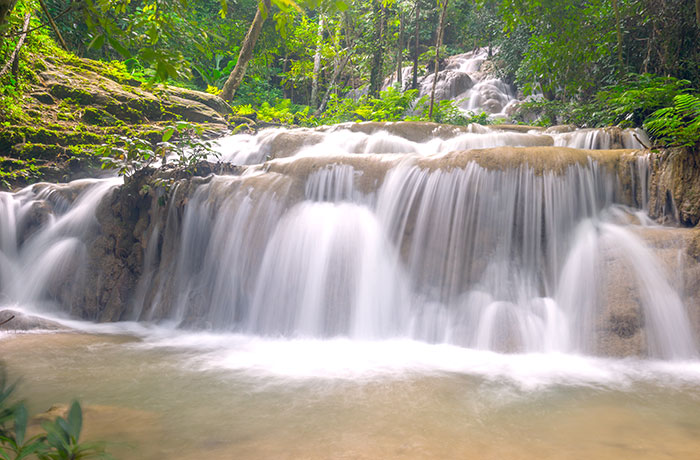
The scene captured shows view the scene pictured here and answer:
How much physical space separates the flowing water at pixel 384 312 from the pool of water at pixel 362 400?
19 mm

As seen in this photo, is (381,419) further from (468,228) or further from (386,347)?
(468,228)

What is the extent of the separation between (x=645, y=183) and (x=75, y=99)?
10275mm

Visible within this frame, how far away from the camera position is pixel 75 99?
28.4 feet

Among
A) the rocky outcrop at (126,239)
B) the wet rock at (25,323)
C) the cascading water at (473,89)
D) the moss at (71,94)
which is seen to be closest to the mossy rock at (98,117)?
the moss at (71,94)

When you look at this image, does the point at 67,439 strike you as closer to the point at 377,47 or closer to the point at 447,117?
the point at 447,117

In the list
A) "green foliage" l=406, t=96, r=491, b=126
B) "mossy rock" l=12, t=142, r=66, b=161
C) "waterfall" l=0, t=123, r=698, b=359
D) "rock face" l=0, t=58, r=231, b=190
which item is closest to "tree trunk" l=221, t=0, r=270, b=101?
"rock face" l=0, t=58, r=231, b=190

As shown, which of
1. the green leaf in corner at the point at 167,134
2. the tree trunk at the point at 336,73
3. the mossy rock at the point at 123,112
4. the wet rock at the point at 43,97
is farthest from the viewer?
the tree trunk at the point at 336,73

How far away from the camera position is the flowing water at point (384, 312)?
2250 mm

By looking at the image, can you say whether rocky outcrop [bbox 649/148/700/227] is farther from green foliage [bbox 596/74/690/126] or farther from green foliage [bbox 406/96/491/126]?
green foliage [bbox 406/96/491/126]

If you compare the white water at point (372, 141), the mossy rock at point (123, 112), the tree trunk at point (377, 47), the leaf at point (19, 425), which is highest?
the tree trunk at point (377, 47)

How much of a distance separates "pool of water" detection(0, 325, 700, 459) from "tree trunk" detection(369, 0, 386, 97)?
40.3ft

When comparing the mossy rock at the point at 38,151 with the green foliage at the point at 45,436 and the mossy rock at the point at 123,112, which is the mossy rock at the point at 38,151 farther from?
the green foliage at the point at 45,436

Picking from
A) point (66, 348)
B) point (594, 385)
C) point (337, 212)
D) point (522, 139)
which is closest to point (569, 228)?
point (594, 385)

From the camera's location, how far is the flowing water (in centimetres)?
225
